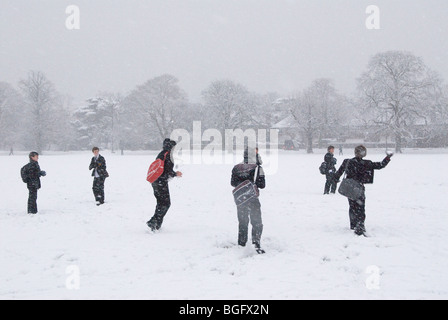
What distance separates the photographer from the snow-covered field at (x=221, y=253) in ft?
17.1

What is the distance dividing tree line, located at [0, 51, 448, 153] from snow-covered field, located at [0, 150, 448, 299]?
1611 inches

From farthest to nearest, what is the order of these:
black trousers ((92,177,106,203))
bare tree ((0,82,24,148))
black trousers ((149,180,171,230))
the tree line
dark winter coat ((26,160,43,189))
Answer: bare tree ((0,82,24,148)), the tree line, black trousers ((92,177,106,203)), dark winter coat ((26,160,43,189)), black trousers ((149,180,171,230))

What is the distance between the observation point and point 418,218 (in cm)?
939

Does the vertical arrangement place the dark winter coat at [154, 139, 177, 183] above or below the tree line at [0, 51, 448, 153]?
below

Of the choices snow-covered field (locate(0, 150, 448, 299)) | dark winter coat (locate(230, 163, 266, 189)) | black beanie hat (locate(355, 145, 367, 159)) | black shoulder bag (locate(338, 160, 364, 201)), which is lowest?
snow-covered field (locate(0, 150, 448, 299))

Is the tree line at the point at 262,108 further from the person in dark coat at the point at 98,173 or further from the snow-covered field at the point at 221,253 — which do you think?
the person in dark coat at the point at 98,173

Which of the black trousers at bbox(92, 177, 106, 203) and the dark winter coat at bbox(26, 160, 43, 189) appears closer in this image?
the dark winter coat at bbox(26, 160, 43, 189)

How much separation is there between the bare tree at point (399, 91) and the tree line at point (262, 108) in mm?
125

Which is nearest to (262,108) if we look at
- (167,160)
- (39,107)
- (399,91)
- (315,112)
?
(315,112)

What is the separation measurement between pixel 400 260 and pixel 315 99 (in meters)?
55.8

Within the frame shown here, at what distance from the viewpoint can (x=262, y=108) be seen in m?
70.4

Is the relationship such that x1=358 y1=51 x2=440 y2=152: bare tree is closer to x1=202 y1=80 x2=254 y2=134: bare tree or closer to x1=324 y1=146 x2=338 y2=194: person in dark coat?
x1=202 y1=80 x2=254 y2=134: bare tree

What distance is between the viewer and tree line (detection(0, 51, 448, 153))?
160ft

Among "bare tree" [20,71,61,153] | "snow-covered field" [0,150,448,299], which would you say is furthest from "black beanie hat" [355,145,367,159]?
"bare tree" [20,71,61,153]
